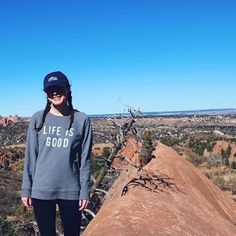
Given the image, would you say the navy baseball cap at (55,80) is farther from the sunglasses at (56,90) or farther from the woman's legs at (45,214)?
the woman's legs at (45,214)

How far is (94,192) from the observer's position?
13.3 m

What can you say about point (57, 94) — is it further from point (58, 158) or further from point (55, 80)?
point (58, 158)

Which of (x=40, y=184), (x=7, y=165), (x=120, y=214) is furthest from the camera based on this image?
(x=7, y=165)

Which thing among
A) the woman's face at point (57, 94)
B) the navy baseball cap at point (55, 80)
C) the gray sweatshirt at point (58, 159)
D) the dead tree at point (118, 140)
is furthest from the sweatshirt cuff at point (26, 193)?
the dead tree at point (118, 140)

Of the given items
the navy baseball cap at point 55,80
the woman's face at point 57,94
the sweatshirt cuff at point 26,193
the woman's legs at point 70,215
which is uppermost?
the navy baseball cap at point 55,80

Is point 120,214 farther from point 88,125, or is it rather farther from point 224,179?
point 224,179

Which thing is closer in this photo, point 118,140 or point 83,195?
point 83,195

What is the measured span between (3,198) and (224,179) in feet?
41.8

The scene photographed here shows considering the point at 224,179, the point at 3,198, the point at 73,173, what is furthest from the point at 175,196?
the point at 3,198

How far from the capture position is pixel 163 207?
8.16 m

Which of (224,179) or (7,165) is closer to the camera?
(224,179)

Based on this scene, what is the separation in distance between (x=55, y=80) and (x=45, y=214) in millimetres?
1266

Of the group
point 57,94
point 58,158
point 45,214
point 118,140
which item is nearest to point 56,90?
point 57,94

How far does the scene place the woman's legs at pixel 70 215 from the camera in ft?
15.2
